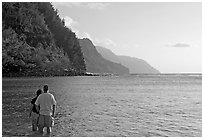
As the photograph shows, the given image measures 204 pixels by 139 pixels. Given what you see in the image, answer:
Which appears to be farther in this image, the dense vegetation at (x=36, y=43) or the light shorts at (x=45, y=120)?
the dense vegetation at (x=36, y=43)

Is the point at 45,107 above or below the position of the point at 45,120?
above

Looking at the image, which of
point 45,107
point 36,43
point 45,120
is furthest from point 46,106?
point 36,43

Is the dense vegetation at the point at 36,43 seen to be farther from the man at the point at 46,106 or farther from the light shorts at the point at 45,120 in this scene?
the man at the point at 46,106

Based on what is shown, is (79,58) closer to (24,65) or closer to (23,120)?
(24,65)

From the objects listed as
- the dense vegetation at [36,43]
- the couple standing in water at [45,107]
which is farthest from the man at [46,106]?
the dense vegetation at [36,43]

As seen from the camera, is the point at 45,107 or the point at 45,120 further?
the point at 45,120

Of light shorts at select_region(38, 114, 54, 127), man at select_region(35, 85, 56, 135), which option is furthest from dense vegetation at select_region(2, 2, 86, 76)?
man at select_region(35, 85, 56, 135)

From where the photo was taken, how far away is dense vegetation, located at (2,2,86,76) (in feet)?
515

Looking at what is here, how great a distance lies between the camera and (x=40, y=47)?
171 m

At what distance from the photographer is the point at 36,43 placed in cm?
17300

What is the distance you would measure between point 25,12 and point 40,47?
23.8 m

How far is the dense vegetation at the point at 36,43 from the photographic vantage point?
515 feet

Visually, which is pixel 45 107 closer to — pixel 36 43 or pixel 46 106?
pixel 46 106

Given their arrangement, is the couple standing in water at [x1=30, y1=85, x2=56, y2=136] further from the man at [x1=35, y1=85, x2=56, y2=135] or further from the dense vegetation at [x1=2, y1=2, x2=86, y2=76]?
the dense vegetation at [x1=2, y1=2, x2=86, y2=76]
